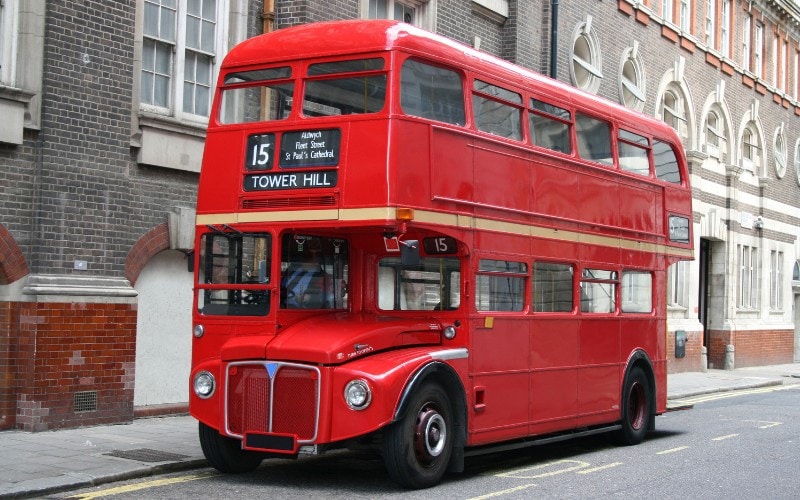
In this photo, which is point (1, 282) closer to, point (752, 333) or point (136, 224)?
point (136, 224)

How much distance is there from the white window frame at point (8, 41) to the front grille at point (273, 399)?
197 inches

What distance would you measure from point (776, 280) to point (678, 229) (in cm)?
2324

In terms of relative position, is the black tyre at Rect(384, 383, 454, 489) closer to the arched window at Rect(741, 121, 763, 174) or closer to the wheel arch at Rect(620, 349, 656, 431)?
the wheel arch at Rect(620, 349, 656, 431)

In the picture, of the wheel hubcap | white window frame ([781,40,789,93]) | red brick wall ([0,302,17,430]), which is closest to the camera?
the wheel hubcap

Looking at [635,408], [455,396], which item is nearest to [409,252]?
[455,396]

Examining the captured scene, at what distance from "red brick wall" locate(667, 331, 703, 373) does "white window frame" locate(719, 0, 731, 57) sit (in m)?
9.40

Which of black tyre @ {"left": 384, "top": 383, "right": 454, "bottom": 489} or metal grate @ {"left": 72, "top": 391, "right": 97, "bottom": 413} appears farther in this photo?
metal grate @ {"left": 72, "top": 391, "right": 97, "bottom": 413}

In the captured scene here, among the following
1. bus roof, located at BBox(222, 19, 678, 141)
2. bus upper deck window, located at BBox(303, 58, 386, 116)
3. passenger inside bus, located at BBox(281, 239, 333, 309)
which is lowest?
passenger inside bus, located at BBox(281, 239, 333, 309)

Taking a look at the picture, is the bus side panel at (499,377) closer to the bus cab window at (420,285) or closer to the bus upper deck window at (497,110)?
the bus cab window at (420,285)

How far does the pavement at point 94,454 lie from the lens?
9.93 meters

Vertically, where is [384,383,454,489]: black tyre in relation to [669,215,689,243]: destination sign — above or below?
below

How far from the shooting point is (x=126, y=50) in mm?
14266

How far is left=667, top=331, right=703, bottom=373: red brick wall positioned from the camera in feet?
93.5

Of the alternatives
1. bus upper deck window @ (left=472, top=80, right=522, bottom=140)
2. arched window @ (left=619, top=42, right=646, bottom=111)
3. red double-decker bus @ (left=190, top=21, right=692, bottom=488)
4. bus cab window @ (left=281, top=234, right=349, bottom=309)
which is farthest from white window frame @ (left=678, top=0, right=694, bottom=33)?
bus cab window @ (left=281, top=234, right=349, bottom=309)
